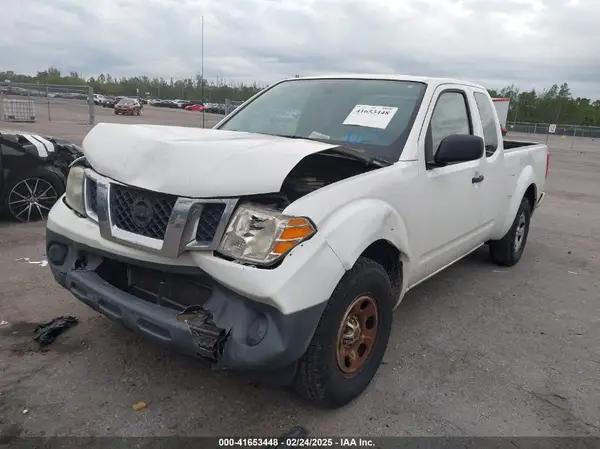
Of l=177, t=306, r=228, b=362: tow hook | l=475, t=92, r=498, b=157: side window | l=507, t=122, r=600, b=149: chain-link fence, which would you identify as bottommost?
l=507, t=122, r=600, b=149: chain-link fence

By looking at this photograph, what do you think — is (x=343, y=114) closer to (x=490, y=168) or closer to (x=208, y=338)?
(x=490, y=168)

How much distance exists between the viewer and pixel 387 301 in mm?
2979

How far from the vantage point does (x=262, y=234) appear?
238 centimetres

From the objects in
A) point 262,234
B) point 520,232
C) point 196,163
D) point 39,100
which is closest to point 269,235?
point 262,234

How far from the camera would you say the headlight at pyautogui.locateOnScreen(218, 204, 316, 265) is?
2350 mm

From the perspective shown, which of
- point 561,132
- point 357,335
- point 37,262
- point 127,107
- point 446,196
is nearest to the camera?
point 357,335

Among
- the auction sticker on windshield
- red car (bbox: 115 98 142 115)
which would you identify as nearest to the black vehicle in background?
the auction sticker on windshield

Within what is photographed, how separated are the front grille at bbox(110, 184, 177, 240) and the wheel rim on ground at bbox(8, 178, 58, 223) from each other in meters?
4.20

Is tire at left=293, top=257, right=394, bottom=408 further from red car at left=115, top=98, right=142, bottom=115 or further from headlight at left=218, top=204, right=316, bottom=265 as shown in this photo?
red car at left=115, top=98, right=142, bottom=115

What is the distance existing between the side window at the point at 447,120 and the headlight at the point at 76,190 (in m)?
2.21

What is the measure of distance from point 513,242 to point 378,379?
3058 millimetres

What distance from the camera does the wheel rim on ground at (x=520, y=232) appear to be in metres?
5.62

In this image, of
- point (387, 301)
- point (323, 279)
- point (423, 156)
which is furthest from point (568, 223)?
point (323, 279)

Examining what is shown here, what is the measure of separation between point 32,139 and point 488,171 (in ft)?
17.3
